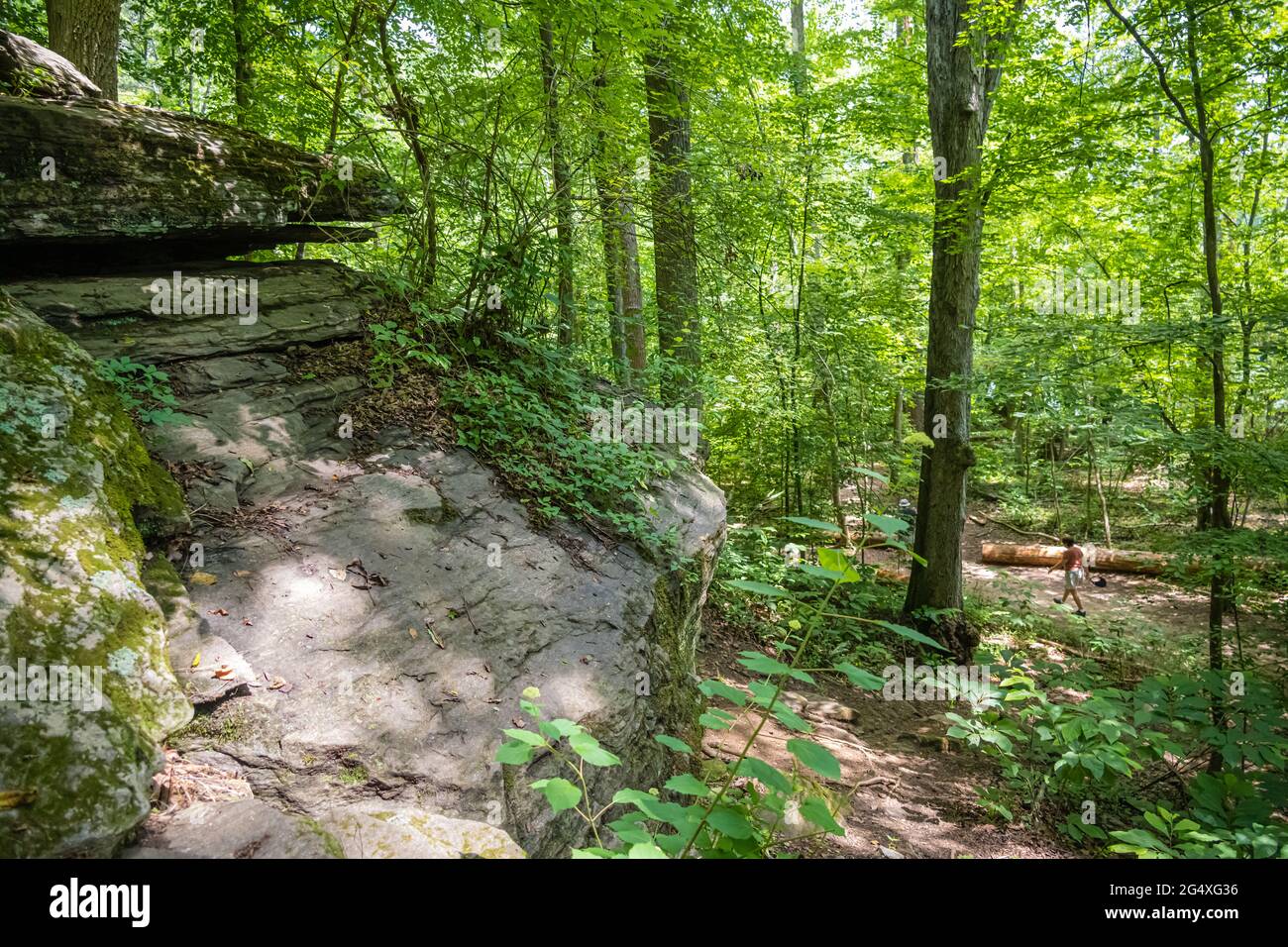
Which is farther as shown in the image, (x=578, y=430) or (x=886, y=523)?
(x=578, y=430)

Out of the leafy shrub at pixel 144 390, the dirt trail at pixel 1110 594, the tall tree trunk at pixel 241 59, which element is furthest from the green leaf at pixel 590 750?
the dirt trail at pixel 1110 594

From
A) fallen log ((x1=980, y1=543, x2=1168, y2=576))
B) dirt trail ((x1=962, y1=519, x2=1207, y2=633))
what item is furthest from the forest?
fallen log ((x1=980, y1=543, x2=1168, y2=576))

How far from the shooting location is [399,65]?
571cm

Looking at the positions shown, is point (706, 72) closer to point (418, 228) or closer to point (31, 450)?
point (418, 228)

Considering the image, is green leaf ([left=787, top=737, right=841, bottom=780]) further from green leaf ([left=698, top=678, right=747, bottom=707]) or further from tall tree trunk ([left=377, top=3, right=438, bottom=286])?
tall tree trunk ([left=377, top=3, right=438, bottom=286])

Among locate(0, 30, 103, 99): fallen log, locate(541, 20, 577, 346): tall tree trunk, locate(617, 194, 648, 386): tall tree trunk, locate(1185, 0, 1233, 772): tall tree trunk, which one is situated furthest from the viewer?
locate(617, 194, 648, 386): tall tree trunk

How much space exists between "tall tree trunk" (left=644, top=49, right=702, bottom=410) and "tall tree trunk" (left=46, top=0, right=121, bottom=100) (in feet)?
17.5

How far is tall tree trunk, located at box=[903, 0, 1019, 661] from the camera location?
7535mm
